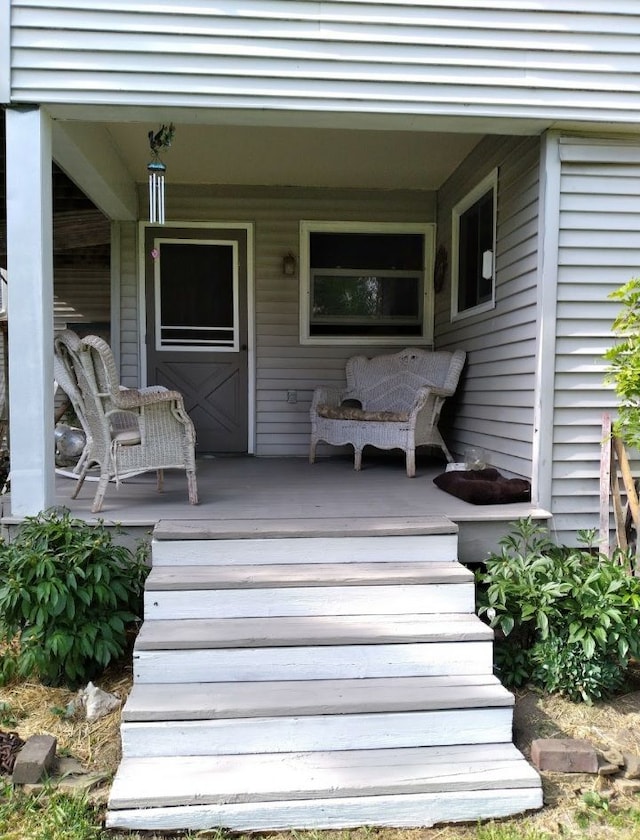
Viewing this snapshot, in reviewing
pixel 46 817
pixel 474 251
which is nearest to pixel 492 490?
pixel 474 251

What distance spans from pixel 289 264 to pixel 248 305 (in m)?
0.50

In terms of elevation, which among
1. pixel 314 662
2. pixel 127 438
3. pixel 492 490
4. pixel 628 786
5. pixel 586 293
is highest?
pixel 586 293

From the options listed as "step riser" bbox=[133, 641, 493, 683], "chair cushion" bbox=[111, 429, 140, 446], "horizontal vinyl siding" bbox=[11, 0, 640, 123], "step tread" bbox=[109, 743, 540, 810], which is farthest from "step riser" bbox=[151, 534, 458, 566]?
"horizontal vinyl siding" bbox=[11, 0, 640, 123]

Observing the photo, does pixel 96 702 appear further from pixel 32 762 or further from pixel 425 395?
pixel 425 395

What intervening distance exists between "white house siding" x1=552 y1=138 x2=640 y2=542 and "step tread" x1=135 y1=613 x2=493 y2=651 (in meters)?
1.12

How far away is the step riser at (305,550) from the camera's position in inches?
103

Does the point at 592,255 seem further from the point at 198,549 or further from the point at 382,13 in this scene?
the point at 198,549

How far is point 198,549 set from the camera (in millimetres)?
2629

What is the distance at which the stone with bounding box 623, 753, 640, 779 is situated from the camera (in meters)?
2.05

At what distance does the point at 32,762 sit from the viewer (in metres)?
1.94

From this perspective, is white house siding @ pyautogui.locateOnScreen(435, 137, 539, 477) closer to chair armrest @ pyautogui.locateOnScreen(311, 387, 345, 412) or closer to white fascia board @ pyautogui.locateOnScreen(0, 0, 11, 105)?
chair armrest @ pyautogui.locateOnScreen(311, 387, 345, 412)

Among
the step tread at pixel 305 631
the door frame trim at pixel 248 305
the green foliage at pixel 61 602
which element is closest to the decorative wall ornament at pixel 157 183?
the door frame trim at pixel 248 305

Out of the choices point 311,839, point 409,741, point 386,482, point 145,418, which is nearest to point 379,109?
point 145,418

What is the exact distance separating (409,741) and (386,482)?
2065 millimetres
